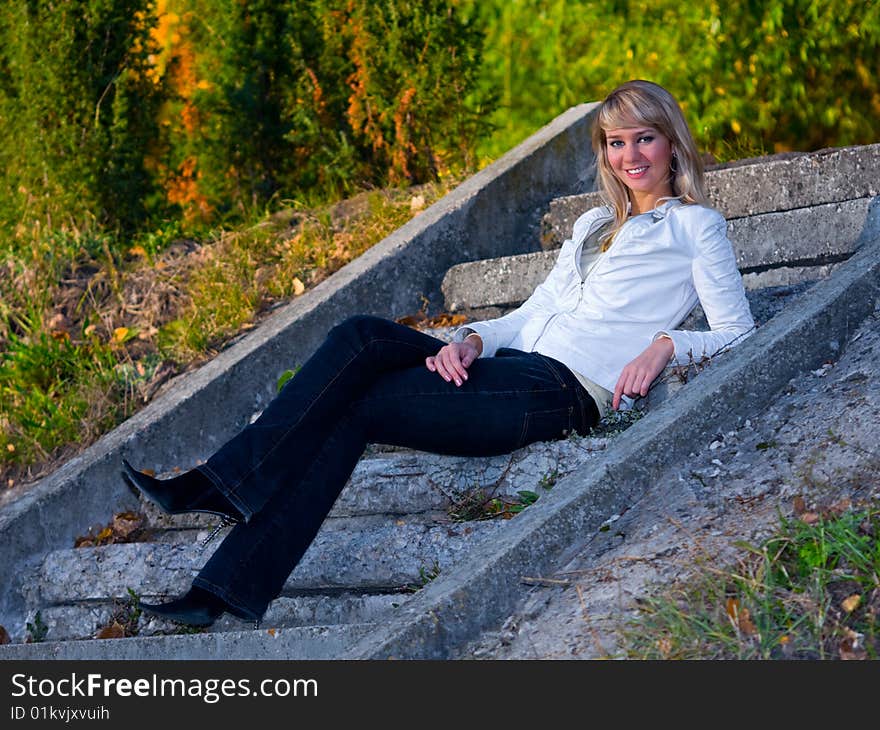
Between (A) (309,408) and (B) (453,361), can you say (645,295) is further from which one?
(A) (309,408)

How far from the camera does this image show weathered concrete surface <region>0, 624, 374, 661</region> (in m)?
3.27

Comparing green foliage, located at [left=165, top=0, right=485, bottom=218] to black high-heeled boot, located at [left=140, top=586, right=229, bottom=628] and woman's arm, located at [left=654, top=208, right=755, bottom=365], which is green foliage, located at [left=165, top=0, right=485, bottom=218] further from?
black high-heeled boot, located at [left=140, top=586, right=229, bottom=628]

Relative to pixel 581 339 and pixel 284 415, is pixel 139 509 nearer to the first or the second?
pixel 284 415

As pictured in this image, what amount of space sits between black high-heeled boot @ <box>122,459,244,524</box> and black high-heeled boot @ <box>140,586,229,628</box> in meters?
0.21

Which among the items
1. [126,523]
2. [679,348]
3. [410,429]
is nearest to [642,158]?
[679,348]

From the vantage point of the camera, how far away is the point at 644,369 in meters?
3.44

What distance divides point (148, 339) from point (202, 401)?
1.01 metres

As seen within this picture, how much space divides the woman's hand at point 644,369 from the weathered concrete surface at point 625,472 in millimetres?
213

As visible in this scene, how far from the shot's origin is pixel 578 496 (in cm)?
287

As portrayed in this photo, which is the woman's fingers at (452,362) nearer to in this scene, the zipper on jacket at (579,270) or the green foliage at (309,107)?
the zipper on jacket at (579,270)

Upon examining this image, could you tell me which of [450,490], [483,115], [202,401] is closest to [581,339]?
[450,490]

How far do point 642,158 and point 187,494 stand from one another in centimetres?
172

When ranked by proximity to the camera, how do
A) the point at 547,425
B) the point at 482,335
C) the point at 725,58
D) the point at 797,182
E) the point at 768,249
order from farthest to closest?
the point at 725,58 → the point at 797,182 → the point at 768,249 → the point at 482,335 → the point at 547,425

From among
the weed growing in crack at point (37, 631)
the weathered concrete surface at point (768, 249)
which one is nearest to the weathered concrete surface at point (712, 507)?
the weathered concrete surface at point (768, 249)
